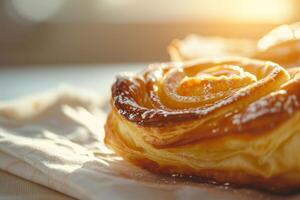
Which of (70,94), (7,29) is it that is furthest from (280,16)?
(70,94)

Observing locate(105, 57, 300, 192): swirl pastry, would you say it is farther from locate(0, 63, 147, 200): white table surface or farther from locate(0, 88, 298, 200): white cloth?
locate(0, 63, 147, 200): white table surface

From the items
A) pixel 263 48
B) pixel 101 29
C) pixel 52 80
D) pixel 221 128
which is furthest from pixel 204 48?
pixel 101 29

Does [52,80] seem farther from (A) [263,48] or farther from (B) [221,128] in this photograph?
(B) [221,128]

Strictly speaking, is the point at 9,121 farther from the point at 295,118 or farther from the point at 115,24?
the point at 115,24

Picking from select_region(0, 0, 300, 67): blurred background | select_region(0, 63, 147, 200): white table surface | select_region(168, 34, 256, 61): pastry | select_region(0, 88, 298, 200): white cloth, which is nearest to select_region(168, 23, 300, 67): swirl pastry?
select_region(168, 34, 256, 61): pastry

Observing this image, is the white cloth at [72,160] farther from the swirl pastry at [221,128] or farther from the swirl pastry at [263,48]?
the swirl pastry at [263,48]

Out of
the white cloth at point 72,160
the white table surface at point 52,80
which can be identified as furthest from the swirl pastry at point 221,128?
the white table surface at point 52,80

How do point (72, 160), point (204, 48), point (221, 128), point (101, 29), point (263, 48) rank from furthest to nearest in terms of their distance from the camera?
point (101, 29)
point (204, 48)
point (263, 48)
point (72, 160)
point (221, 128)
